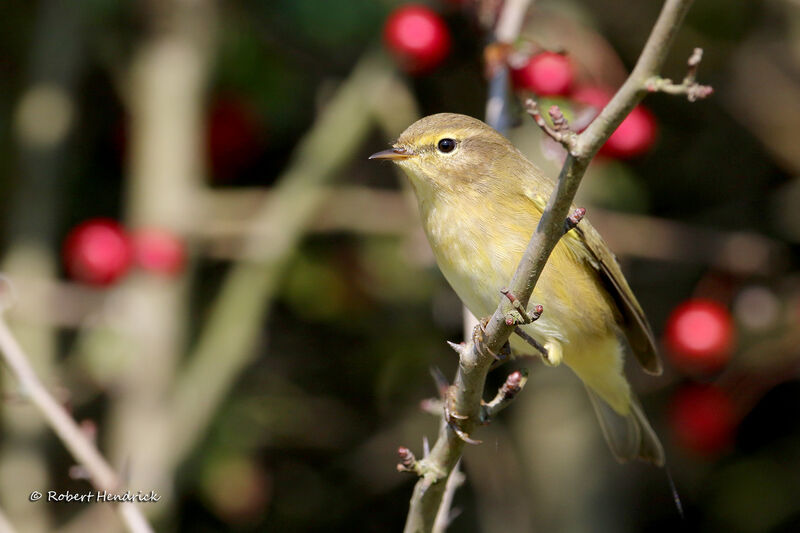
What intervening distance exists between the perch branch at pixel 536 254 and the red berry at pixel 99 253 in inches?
91.8

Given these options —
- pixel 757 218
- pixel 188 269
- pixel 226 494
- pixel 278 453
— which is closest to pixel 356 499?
pixel 278 453

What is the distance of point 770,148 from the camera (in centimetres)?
479

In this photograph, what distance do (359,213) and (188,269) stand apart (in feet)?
2.89

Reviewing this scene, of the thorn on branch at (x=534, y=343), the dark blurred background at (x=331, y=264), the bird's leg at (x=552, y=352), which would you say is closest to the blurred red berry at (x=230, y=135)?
the dark blurred background at (x=331, y=264)

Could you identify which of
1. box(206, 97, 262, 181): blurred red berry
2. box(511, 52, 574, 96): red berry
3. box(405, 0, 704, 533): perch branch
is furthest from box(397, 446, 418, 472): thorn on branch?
box(206, 97, 262, 181): blurred red berry

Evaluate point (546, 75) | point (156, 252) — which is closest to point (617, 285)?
point (546, 75)

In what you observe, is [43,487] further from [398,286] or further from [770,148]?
[770,148]

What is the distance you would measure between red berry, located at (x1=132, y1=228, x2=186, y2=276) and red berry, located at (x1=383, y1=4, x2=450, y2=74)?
4.35 feet

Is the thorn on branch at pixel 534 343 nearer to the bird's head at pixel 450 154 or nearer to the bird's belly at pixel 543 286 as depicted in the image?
the bird's belly at pixel 543 286

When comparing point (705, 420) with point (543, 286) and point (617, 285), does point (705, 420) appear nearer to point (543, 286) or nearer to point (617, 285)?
point (617, 285)

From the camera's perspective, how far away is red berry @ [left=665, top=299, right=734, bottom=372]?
4.03 m

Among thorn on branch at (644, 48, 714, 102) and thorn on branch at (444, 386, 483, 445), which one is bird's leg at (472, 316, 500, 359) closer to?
thorn on branch at (444, 386, 483, 445)

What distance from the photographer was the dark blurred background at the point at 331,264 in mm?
4266

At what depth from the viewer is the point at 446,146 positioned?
2977 millimetres
